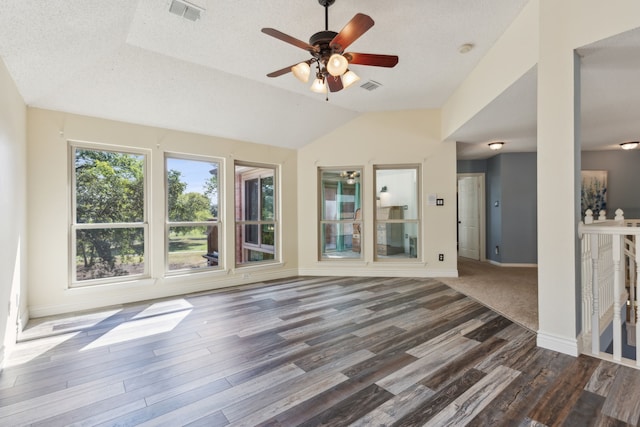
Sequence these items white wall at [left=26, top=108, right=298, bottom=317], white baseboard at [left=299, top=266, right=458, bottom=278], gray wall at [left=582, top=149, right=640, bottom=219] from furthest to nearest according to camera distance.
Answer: gray wall at [left=582, top=149, right=640, bottom=219], white baseboard at [left=299, top=266, right=458, bottom=278], white wall at [left=26, top=108, right=298, bottom=317]

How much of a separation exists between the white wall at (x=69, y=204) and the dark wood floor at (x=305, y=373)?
423 mm

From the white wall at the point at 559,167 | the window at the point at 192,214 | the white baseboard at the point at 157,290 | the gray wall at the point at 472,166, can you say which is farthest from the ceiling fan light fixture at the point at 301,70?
the gray wall at the point at 472,166

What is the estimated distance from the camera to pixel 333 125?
209 inches

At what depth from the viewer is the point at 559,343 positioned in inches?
95.3

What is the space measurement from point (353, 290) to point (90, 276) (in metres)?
3.43

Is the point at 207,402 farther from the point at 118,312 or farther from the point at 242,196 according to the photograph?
the point at 242,196

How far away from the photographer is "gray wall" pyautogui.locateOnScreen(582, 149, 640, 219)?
235 inches

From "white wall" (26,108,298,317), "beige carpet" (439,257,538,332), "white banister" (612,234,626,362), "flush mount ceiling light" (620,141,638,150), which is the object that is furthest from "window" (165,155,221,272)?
"flush mount ceiling light" (620,141,638,150)

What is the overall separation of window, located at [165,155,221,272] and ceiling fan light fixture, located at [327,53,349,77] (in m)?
3.00

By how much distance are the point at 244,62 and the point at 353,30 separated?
1682mm

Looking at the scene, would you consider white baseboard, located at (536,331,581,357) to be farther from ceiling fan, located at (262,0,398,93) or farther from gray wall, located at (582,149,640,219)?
gray wall, located at (582,149,640,219)

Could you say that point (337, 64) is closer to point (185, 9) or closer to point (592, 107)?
point (185, 9)

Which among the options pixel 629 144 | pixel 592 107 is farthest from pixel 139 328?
pixel 629 144

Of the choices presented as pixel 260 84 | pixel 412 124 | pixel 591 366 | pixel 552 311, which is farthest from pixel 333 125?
pixel 591 366
